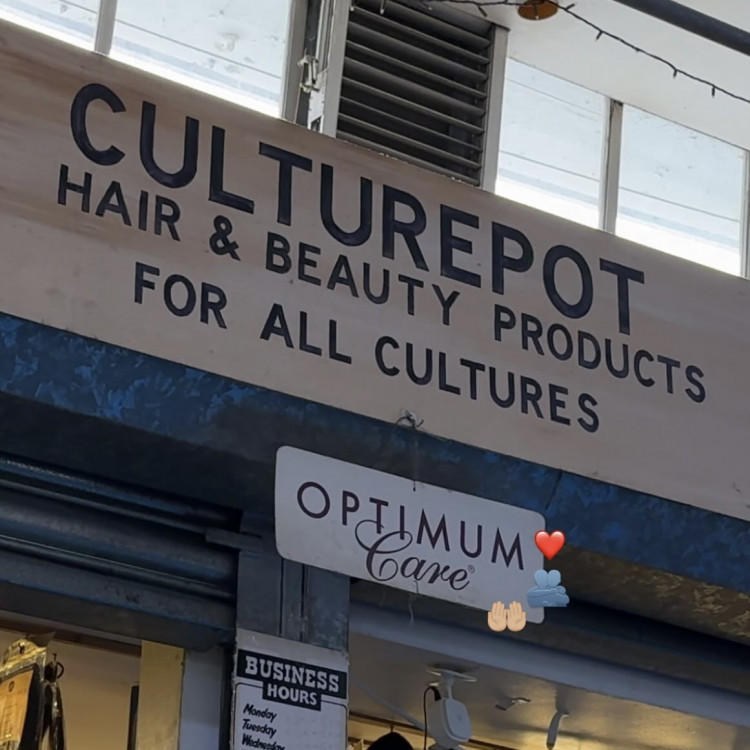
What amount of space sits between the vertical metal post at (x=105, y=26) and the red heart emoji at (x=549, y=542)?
6.02 feet

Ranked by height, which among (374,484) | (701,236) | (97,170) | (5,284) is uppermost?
(701,236)

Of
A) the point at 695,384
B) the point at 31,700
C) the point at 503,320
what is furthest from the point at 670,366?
the point at 31,700

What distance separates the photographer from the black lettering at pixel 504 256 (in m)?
3.70

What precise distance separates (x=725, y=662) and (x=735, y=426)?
27.0 inches

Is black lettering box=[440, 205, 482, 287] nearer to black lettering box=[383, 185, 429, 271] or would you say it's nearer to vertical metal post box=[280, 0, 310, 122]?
black lettering box=[383, 185, 429, 271]

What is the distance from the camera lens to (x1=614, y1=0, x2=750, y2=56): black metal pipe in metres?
3.63

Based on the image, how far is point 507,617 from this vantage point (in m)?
3.17

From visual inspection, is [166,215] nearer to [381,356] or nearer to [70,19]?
[381,356]

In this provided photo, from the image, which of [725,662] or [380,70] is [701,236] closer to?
[380,70]

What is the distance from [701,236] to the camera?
5.30m

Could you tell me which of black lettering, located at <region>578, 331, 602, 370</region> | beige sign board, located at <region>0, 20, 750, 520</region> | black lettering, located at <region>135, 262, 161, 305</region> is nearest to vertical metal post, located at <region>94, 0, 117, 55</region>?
beige sign board, located at <region>0, 20, 750, 520</region>

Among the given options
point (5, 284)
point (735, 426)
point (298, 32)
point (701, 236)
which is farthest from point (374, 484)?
point (701, 236)

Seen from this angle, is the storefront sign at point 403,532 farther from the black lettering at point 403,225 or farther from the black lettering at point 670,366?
the black lettering at point 670,366

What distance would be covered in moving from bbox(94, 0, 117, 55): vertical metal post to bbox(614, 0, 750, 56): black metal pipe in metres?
1.39
